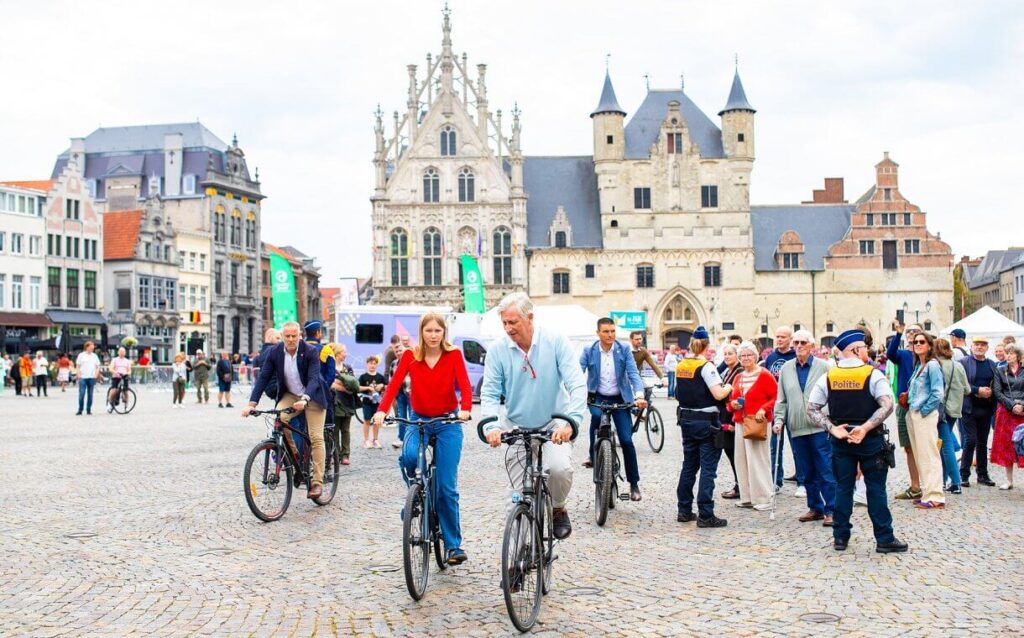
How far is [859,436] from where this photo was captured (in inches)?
333

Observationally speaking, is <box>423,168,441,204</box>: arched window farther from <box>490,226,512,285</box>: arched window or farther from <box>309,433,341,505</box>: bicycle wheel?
<box>309,433,341,505</box>: bicycle wheel

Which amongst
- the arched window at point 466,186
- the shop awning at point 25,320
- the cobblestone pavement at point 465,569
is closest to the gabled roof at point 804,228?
the arched window at point 466,186

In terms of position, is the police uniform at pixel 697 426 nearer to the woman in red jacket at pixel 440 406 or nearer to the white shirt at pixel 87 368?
the woman in red jacket at pixel 440 406

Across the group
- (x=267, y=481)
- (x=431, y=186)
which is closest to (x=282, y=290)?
(x=267, y=481)

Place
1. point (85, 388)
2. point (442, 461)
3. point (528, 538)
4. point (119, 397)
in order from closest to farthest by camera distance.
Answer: point (528, 538) → point (442, 461) → point (85, 388) → point (119, 397)

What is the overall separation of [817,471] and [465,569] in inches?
154

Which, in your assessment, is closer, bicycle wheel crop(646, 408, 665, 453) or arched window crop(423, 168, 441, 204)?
bicycle wheel crop(646, 408, 665, 453)

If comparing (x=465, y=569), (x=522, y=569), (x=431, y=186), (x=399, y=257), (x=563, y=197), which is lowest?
(x=465, y=569)

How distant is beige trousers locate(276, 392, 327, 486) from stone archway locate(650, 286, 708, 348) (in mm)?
52556

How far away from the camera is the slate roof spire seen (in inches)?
2505

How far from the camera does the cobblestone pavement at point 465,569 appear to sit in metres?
6.39

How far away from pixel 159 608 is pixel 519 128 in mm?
57389

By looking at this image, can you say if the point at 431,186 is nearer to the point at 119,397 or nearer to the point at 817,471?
the point at 119,397

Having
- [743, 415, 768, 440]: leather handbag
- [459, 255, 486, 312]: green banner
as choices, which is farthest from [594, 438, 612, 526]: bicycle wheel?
[459, 255, 486, 312]: green banner
